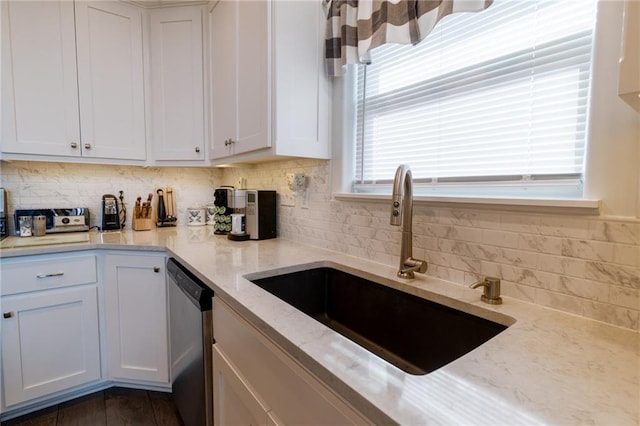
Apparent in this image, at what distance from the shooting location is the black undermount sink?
0.92 m

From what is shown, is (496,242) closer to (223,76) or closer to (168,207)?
(223,76)

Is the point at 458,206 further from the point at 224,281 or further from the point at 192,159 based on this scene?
the point at 192,159

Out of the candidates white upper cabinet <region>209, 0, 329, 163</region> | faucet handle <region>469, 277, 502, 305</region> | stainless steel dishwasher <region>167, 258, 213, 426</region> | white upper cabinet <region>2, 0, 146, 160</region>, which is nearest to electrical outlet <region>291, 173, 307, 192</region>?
white upper cabinet <region>209, 0, 329, 163</region>

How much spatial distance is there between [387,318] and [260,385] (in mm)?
499

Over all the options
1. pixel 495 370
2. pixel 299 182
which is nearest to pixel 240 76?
pixel 299 182

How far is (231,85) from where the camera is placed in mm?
1803

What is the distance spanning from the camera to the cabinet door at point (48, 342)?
160 centimetres

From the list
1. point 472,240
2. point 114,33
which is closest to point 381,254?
point 472,240

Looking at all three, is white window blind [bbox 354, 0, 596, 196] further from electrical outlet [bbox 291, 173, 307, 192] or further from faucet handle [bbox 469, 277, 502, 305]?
electrical outlet [bbox 291, 173, 307, 192]

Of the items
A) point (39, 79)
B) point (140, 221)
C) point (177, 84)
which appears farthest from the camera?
point (140, 221)

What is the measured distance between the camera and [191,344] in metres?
1.34

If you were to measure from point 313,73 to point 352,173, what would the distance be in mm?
527

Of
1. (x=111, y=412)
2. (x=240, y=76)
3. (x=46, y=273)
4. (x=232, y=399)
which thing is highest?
(x=240, y=76)

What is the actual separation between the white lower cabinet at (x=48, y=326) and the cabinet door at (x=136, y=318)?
8 cm
